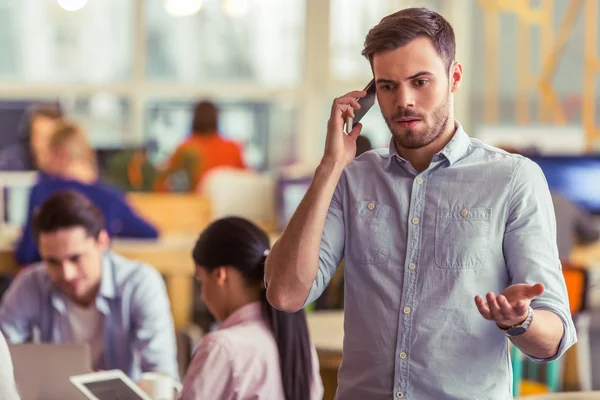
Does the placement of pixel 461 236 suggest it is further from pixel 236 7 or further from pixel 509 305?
pixel 236 7

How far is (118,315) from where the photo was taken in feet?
9.40

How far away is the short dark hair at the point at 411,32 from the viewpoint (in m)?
1.54

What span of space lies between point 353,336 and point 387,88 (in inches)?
17.0

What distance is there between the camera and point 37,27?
826cm

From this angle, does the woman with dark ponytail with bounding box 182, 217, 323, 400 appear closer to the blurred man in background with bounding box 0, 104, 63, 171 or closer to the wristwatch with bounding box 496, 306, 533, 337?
the wristwatch with bounding box 496, 306, 533, 337

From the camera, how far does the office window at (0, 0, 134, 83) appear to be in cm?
820

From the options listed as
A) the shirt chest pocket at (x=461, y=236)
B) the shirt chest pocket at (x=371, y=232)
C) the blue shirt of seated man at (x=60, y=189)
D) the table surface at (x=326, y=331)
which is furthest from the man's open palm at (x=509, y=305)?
the blue shirt of seated man at (x=60, y=189)

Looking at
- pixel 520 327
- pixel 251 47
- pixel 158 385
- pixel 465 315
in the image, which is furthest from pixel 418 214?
pixel 251 47

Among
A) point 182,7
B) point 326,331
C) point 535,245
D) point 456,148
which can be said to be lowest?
point 326,331

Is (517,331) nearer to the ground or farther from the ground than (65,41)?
nearer to the ground

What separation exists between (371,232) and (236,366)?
0.63 m

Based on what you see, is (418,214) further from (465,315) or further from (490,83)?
(490,83)

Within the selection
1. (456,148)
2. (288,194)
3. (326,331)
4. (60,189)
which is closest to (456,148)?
(456,148)

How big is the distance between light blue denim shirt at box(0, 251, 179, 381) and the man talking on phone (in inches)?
49.9
